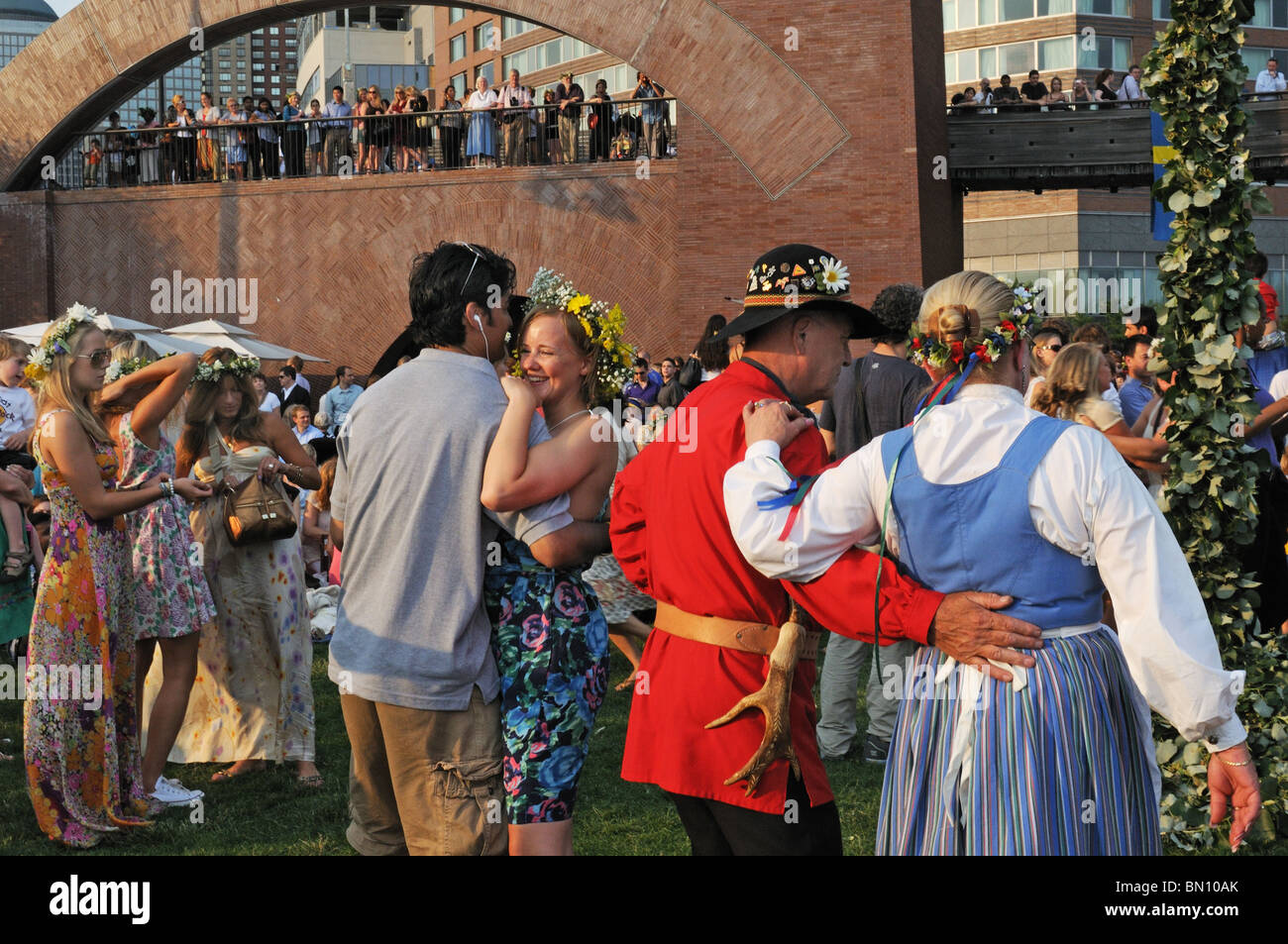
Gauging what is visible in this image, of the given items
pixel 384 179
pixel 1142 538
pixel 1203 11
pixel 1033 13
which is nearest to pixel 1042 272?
pixel 1033 13

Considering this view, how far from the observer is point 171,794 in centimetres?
675

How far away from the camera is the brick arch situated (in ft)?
69.4

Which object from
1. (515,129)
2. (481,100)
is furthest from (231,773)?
(481,100)

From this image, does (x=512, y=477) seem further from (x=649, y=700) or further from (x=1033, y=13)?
(x=1033, y=13)

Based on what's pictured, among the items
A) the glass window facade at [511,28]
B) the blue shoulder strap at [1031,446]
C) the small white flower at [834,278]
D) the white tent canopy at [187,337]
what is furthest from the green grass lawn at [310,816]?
the glass window facade at [511,28]

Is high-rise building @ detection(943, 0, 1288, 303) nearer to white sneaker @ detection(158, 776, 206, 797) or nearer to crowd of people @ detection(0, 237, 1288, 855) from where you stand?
white sneaker @ detection(158, 776, 206, 797)

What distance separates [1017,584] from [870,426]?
3.97 meters

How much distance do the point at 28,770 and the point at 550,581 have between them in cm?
343

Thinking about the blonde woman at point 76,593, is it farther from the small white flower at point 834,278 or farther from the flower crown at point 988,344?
the flower crown at point 988,344

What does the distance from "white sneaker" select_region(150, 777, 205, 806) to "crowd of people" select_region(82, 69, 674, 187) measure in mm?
18256

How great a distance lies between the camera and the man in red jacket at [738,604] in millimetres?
3344

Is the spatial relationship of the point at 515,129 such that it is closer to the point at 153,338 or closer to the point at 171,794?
the point at 153,338

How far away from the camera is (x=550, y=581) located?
3.84 metres

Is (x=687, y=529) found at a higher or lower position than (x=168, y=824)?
higher
